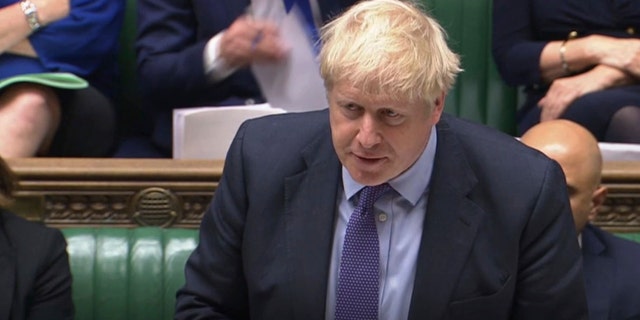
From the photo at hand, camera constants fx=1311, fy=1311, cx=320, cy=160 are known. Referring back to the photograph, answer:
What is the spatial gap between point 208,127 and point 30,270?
0.67 m

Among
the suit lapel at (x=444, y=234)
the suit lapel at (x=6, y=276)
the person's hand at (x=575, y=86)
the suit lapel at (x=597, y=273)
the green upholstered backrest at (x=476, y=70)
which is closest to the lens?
the suit lapel at (x=444, y=234)

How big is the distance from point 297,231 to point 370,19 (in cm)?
32

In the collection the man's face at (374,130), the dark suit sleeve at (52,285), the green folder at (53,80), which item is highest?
the man's face at (374,130)

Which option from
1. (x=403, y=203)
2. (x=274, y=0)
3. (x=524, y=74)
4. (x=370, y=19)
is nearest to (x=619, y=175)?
(x=524, y=74)

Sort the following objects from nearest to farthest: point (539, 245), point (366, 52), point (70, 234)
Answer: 1. point (366, 52)
2. point (539, 245)
3. point (70, 234)

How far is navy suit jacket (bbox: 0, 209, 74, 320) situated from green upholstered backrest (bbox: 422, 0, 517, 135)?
4.49ft

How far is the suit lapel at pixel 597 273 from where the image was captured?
220 centimetres

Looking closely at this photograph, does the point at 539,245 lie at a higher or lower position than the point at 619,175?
higher

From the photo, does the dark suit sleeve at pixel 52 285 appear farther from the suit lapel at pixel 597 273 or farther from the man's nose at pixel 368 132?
the suit lapel at pixel 597 273

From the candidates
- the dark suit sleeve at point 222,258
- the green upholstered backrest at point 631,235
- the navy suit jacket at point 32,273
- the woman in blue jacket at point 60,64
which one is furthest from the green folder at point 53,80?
the green upholstered backrest at point 631,235

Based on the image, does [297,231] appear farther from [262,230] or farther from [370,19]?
[370,19]

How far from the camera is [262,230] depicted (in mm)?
1768

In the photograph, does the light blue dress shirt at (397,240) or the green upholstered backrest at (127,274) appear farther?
the green upholstered backrest at (127,274)

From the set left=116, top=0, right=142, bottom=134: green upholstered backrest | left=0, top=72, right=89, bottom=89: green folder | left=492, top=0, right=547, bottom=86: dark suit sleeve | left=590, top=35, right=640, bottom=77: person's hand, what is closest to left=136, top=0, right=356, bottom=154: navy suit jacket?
left=0, top=72, right=89, bottom=89: green folder
